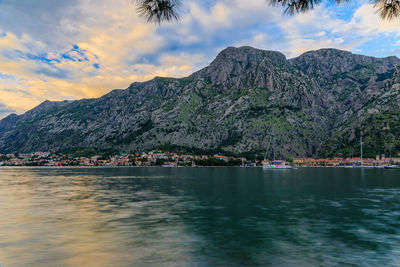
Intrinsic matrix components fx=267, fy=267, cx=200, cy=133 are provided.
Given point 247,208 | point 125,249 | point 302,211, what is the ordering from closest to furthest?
point 125,249 < point 302,211 < point 247,208

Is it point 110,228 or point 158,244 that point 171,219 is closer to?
point 110,228

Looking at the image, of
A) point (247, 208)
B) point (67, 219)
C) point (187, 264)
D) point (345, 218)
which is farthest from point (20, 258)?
point (345, 218)

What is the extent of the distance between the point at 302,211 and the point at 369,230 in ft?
36.4

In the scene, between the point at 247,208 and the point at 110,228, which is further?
the point at 247,208

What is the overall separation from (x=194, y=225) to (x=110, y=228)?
8389 millimetres

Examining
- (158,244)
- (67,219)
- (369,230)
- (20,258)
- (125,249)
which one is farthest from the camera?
(67,219)

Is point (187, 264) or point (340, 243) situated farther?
point (340, 243)

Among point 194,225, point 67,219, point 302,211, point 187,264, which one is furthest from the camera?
point 302,211

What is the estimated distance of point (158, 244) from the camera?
66.7ft

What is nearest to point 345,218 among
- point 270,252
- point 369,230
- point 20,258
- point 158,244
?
point 369,230

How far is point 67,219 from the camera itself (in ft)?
100

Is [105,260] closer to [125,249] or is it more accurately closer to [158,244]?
[125,249]

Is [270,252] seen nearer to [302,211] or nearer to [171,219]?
[171,219]

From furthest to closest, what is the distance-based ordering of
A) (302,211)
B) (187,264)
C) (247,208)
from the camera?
(247,208)
(302,211)
(187,264)
